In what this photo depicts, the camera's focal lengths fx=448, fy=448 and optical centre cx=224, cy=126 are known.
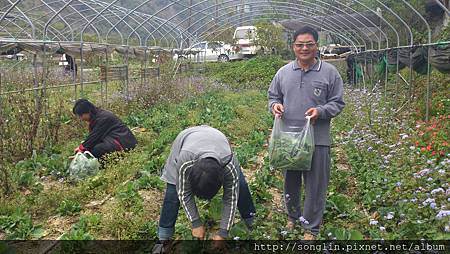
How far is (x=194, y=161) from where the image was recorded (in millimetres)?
3186

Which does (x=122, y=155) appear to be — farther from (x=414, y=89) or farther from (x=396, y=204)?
(x=414, y=89)

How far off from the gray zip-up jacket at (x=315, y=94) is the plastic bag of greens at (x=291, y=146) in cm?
8

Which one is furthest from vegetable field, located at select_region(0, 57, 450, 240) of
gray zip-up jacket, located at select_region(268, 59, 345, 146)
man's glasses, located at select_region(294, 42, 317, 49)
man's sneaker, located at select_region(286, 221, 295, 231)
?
man's glasses, located at select_region(294, 42, 317, 49)

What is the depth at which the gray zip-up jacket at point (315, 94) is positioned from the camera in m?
3.69

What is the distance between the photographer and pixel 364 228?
4.04 meters

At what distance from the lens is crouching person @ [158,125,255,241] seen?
303cm

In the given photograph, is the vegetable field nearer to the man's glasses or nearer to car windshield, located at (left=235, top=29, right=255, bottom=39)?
the man's glasses

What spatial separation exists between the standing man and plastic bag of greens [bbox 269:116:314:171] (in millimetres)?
77

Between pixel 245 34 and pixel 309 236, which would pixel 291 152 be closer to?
pixel 309 236

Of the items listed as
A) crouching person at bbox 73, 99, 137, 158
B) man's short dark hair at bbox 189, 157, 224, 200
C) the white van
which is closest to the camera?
man's short dark hair at bbox 189, 157, 224, 200

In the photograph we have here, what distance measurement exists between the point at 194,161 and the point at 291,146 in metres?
0.95

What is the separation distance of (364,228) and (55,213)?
3.31 m

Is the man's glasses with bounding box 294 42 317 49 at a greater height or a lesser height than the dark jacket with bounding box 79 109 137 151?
greater

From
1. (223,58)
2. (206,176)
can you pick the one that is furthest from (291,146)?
(223,58)
